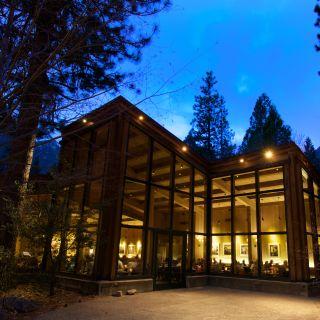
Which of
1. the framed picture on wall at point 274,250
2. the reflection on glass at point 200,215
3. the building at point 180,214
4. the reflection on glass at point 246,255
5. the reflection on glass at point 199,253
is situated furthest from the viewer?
the reflection on glass at point 200,215

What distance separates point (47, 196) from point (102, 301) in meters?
3.48

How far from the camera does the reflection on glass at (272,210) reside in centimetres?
1101

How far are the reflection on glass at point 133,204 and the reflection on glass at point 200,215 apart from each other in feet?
9.32

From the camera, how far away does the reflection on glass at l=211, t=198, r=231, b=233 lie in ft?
39.6

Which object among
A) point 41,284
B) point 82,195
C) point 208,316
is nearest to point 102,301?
point 41,284

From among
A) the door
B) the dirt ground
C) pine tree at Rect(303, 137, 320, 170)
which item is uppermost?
pine tree at Rect(303, 137, 320, 170)

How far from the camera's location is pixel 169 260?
34.1 ft

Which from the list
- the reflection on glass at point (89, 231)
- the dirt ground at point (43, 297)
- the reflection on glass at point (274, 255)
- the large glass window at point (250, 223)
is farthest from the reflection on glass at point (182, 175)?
the dirt ground at point (43, 297)

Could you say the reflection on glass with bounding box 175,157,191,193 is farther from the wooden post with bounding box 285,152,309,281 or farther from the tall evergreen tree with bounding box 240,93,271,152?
the tall evergreen tree with bounding box 240,93,271,152

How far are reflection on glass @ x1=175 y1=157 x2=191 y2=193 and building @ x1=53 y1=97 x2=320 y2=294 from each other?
38mm

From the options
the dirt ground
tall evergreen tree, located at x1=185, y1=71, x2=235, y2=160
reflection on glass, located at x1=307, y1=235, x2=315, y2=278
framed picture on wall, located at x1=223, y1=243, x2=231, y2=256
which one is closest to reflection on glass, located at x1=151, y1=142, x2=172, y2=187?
framed picture on wall, located at x1=223, y1=243, x2=231, y2=256

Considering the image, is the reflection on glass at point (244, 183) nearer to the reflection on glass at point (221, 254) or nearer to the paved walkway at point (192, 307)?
the reflection on glass at point (221, 254)

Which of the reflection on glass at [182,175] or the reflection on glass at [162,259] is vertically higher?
the reflection on glass at [182,175]

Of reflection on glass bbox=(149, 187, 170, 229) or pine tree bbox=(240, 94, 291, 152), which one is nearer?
reflection on glass bbox=(149, 187, 170, 229)
